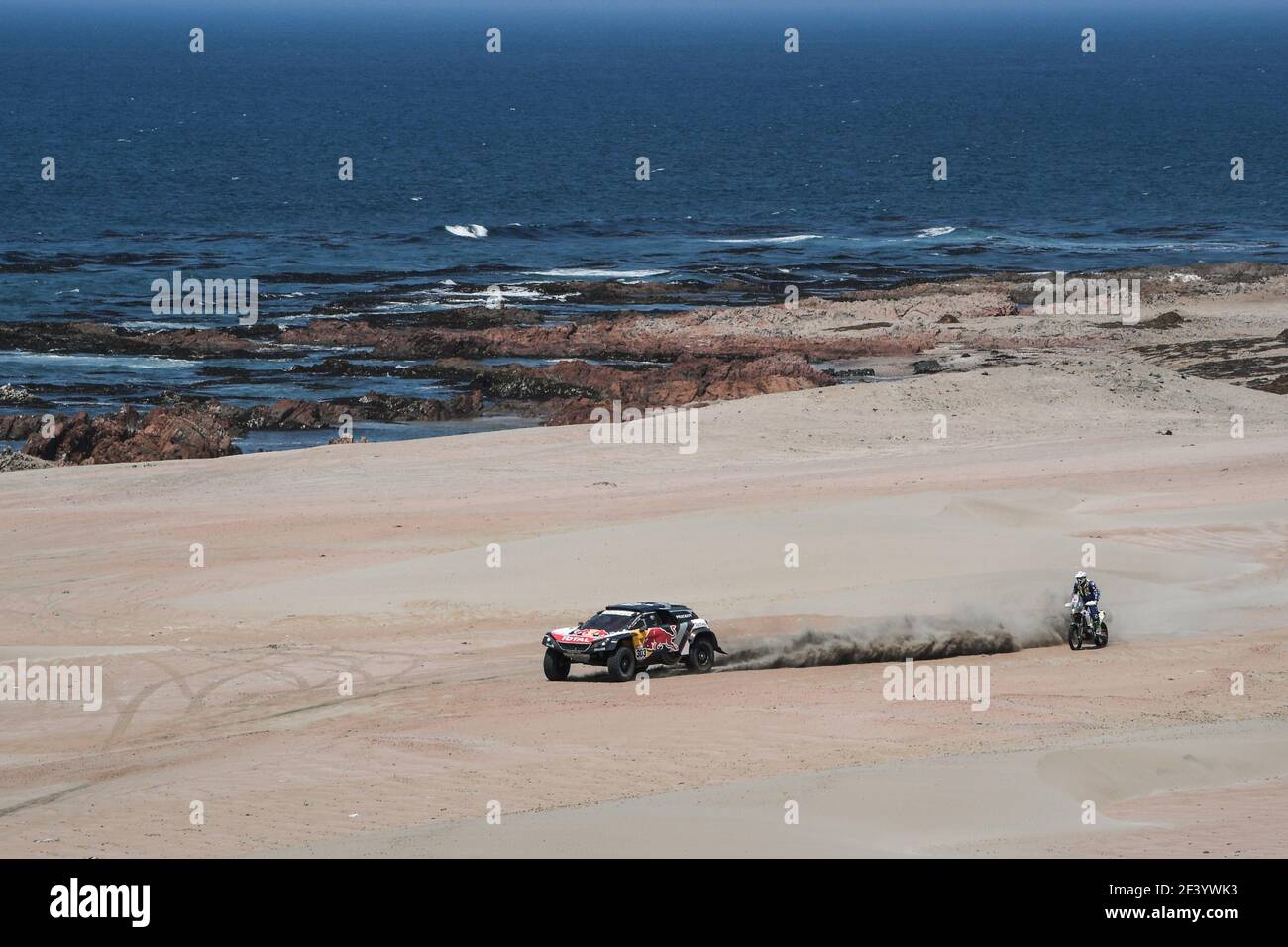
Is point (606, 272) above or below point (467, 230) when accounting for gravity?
below

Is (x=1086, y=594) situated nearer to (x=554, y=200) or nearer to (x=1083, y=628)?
(x=1083, y=628)

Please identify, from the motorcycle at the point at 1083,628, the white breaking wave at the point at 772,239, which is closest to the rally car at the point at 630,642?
the motorcycle at the point at 1083,628

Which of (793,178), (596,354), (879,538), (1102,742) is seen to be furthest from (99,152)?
(1102,742)

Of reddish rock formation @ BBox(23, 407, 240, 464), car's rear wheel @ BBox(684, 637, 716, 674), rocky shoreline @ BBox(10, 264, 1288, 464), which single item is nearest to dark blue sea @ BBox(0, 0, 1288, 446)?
rocky shoreline @ BBox(10, 264, 1288, 464)

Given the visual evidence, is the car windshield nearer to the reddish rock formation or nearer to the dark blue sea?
the reddish rock formation

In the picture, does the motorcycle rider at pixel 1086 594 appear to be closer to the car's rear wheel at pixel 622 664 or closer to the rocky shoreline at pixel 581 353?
the car's rear wheel at pixel 622 664

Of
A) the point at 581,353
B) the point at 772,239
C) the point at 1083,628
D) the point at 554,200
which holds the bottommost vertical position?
the point at 1083,628

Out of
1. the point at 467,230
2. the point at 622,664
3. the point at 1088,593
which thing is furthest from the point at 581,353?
the point at 467,230
